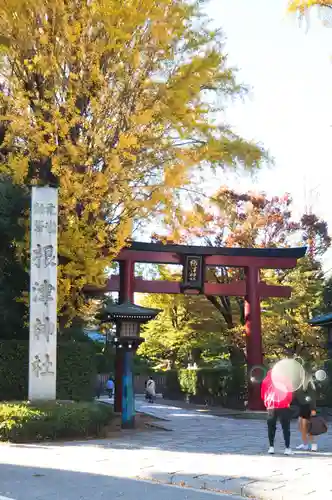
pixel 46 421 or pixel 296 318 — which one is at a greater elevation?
pixel 296 318

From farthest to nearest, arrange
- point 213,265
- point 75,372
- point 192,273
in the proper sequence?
point 213,265, point 192,273, point 75,372

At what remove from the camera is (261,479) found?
844cm

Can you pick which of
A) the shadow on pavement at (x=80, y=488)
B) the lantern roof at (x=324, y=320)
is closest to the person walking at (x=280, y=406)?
the shadow on pavement at (x=80, y=488)

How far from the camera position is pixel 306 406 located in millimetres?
12141

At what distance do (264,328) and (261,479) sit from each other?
22754mm

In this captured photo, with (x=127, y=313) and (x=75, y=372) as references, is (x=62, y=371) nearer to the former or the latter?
(x=75, y=372)

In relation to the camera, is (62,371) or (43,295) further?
(62,371)

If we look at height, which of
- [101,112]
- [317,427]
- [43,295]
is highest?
[101,112]

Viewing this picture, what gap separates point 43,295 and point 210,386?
18.0 metres

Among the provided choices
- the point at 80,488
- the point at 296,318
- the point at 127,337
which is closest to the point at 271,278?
the point at 296,318

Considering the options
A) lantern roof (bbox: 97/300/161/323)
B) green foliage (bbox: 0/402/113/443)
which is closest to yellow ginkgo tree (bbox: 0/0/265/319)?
lantern roof (bbox: 97/300/161/323)

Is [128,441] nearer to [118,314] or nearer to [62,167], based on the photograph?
[118,314]

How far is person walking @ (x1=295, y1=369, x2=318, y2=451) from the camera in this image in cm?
1204

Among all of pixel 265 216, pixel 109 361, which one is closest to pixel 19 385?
pixel 265 216
